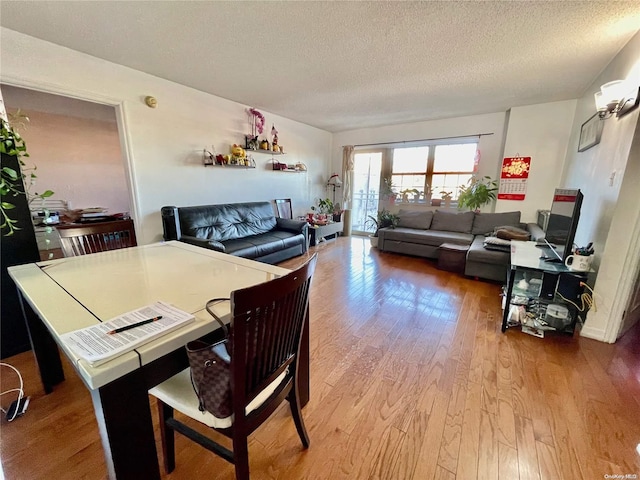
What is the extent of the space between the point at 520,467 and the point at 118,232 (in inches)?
109

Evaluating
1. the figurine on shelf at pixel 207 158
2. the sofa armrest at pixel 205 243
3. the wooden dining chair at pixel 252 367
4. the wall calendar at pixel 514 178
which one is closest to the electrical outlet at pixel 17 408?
the wooden dining chair at pixel 252 367

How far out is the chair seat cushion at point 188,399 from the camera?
84 centimetres

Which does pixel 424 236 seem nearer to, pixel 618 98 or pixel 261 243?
pixel 618 98

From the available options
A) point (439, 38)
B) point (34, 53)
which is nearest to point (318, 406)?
point (439, 38)

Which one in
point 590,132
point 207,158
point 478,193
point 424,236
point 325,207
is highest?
point 590,132

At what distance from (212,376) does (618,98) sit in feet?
11.0

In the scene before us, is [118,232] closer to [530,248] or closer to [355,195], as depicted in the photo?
[530,248]

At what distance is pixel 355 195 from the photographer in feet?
19.7

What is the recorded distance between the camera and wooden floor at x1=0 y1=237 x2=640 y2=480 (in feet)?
3.68

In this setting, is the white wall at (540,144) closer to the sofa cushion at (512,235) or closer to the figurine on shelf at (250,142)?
the sofa cushion at (512,235)

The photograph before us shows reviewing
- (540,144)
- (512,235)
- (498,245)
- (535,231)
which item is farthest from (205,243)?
(540,144)

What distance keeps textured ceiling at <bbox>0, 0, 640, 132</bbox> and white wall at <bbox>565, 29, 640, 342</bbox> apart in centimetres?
55

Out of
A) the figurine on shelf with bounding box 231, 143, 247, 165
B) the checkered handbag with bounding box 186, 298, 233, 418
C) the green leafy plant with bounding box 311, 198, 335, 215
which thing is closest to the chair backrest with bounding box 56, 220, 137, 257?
the checkered handbag with bounding box 186, 298, 233, 418

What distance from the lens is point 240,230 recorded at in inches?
148
